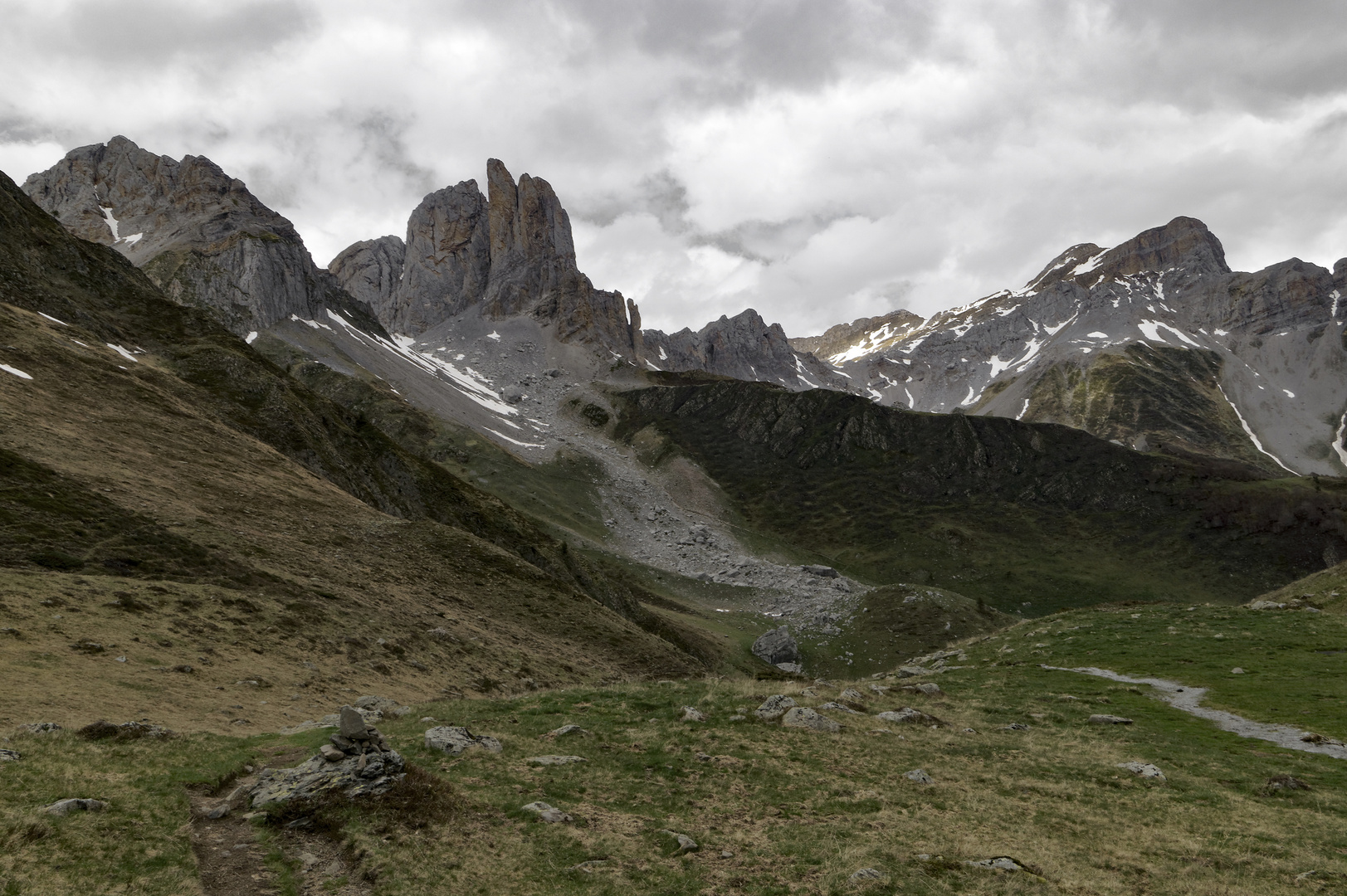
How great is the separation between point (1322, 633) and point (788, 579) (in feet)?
285

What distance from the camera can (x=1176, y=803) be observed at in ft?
68.2

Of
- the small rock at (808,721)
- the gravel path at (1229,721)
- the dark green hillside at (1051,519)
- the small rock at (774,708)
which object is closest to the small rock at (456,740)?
the small rock at (774,708)

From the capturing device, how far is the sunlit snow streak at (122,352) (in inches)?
2566

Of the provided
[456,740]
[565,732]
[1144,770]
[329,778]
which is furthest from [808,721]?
[329,778]

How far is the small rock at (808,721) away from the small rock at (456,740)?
10.8 m

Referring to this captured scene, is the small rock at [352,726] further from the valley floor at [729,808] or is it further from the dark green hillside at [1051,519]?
the dark green hillside at [1051,519]

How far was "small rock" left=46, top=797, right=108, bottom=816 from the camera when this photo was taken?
14164 millimetres

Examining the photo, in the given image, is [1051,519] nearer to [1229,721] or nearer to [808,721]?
[1229,721]

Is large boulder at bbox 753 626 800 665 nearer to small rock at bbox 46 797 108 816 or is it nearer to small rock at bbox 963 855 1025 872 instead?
small rock at bbox 963 855 1025 872

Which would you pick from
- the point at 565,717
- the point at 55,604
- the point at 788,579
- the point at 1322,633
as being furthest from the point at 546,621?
the point at 788,579

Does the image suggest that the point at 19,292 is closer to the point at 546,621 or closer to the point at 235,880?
the point at 546,621

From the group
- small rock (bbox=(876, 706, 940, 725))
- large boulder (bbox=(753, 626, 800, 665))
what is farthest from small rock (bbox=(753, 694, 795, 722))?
large boulder (bbox=(753, 626, 800, 665))

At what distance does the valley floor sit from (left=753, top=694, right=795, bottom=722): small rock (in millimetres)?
900

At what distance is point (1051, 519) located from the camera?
176m
